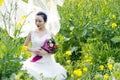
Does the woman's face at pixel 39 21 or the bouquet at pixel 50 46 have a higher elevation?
the woman's face at pixel 39 21

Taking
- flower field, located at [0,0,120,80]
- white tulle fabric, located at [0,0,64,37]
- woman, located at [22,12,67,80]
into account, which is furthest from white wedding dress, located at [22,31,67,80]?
white tulle fabric, located at [0,0,64,37]

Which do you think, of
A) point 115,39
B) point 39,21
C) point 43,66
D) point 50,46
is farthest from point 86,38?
point 39,21

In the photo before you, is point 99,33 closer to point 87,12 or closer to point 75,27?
point 75,27

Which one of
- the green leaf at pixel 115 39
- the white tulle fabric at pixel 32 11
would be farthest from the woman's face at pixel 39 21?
the green leaf at pixel 115 39

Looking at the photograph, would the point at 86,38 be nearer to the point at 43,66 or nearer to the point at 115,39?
the point at 115,39

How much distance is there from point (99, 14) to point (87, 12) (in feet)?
1.71

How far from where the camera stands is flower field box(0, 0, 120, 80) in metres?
5.60

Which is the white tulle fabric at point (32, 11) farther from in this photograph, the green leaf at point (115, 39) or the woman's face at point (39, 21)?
the green leaf at point (115, 39)

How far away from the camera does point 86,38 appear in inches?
295

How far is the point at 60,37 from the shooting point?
294 inches

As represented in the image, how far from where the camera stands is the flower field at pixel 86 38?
5.60 m

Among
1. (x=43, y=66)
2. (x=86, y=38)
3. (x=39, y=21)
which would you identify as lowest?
(x=43, y=66)

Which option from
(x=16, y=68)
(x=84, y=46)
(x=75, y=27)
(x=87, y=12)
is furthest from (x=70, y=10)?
(x=16, y=68)

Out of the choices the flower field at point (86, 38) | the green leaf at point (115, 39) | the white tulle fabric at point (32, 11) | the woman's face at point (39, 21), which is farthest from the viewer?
the green leaf at point (115, 39)
